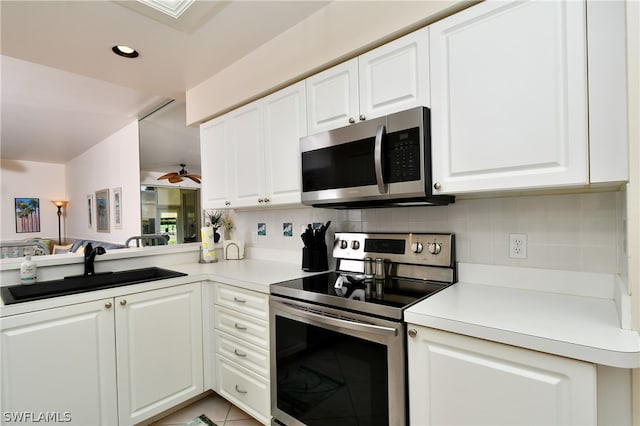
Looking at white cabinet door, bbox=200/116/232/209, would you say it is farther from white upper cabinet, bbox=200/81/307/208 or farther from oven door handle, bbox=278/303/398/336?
oven door handle, bbox=278/303/398/336

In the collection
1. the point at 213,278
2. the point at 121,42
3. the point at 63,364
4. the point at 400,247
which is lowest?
the point at 63,364

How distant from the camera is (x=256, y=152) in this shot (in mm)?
2217

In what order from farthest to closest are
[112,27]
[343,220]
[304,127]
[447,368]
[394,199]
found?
[343,220], [304,127], [112,27], [394,199], [447,368]

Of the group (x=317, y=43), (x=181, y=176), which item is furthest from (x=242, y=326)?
(x=181, y=176)

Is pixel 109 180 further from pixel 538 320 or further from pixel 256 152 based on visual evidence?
pixel 538 320

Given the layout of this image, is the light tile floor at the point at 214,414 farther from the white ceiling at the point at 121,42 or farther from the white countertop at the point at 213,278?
the white ceiling at the point at 121,42

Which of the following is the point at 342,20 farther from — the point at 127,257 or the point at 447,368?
the point at 127,257

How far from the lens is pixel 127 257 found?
2.29 meters

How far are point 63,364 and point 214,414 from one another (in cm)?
92

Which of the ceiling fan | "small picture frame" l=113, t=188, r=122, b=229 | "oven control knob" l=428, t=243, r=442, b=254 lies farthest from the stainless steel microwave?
"small picture frame" l=113, t=188, r=122, b=229

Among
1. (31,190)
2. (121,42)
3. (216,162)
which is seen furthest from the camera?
(31,190)

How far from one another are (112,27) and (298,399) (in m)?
2.21

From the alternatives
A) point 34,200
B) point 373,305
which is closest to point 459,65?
point 373,305

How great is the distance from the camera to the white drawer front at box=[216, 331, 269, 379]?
69.9 inches
